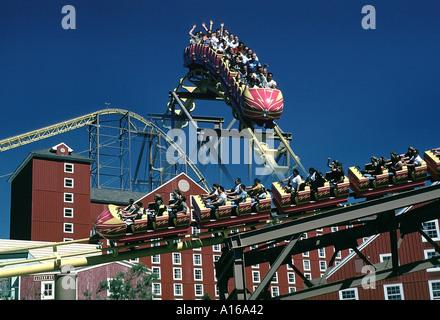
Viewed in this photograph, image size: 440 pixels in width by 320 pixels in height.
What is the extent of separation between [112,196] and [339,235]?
38548 mm

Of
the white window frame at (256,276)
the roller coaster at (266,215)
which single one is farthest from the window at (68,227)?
the roller coaster at (266,215)

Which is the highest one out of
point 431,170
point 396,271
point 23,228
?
point 23,228

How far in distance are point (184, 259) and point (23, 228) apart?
13.2 m

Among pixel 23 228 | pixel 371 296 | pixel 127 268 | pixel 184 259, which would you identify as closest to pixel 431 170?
pixel 371 296

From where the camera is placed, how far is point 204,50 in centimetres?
4178

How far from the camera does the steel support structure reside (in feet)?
59.2

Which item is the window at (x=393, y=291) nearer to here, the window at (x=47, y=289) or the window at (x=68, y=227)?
the window at (x=47, y=289)

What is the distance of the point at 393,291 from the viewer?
32.6 meters

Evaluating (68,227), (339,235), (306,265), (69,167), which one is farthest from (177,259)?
(339,235)

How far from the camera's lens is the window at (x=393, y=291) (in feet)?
106

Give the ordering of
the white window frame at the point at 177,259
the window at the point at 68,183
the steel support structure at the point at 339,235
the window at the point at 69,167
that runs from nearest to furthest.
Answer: the steel support structure at the point at 339,235 < the white window frame at the point at 177,259 < the window at the point at 68,183 < the window at the point at 69,167

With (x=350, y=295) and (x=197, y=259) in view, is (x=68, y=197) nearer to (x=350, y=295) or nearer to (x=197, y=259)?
(x=197, y=259)

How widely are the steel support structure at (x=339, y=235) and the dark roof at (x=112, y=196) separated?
1412 inches
